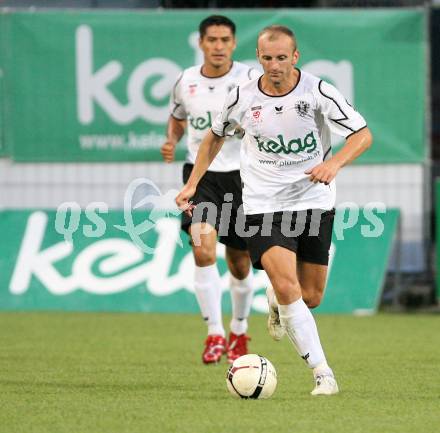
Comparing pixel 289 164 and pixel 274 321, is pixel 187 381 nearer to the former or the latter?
pixel 274 321

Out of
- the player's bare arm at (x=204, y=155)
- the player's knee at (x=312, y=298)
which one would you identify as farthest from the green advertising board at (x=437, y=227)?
the player's bare arm at (x=204, y=155)

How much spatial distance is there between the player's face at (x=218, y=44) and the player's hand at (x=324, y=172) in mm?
2625

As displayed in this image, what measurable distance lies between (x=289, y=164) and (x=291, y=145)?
12cm

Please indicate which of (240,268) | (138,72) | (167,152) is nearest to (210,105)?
(167,152)

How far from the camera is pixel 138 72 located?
13.8 m

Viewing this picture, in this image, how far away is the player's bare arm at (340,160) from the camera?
6969mm

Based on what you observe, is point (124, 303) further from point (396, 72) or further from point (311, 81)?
point (311, 81)

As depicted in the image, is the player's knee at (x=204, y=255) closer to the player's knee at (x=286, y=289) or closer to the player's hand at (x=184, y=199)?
the player's hand at (x=184, y=199)

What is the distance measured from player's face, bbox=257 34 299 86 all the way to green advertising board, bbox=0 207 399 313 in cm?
649

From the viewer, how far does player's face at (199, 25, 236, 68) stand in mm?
9406

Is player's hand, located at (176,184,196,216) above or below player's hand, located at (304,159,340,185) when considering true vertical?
below

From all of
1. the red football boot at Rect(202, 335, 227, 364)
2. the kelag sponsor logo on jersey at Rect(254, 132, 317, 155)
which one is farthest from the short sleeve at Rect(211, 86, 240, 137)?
the red football boot at Rect(202, 335, 227, 364)

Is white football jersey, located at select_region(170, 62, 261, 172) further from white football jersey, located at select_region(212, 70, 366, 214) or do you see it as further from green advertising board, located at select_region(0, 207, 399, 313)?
green advertising board, located at select_region(0, 207, 399, 313)

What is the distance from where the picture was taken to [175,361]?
9391 mm
